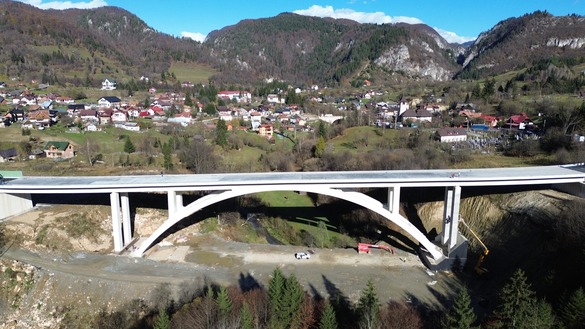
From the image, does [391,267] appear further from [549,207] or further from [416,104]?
[416,104]

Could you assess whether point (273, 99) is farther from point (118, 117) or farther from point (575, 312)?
point (575, 312)

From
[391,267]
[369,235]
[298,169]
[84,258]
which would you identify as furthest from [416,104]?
[84,258]

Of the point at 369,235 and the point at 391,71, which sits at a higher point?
the point at 391,71

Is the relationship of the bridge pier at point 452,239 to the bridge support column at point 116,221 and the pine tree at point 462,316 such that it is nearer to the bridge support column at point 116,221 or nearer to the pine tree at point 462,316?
the pine tree at point 462,316

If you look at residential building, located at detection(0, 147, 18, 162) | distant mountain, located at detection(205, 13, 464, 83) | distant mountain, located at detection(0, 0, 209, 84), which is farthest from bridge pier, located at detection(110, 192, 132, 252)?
distant mountain, located at detection(205, 13, 464, 83)

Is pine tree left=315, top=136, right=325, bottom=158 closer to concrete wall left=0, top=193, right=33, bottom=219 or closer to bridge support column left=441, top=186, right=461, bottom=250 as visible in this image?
bridge support column left=441, top=186, right=461, bottom=250

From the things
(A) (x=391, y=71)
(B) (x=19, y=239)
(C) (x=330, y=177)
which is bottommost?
(B) (x=19, y=239)
